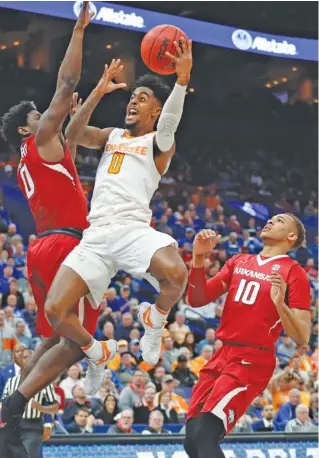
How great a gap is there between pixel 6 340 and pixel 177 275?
6.69 meters

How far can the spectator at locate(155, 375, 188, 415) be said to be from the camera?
40.5 feet

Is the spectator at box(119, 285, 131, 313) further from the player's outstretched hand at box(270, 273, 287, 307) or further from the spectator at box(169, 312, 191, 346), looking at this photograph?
the player's outstretched hand at box(270, 273, 287, 307)

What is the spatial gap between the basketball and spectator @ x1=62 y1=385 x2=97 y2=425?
18.3 ft

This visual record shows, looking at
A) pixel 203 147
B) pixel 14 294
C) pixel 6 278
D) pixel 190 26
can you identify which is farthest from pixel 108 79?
pixel 203 147

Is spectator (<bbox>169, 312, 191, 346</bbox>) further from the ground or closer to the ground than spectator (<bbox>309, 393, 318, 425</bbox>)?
further from the ground

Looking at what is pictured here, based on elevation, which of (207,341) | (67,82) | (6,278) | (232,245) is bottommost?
(207,341)

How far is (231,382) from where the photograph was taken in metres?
6.51

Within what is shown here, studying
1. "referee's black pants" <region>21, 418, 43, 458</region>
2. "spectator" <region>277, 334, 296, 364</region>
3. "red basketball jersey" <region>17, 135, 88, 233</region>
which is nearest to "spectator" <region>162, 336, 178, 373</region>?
"spectator" <region>277, 334, 296, 364</region>

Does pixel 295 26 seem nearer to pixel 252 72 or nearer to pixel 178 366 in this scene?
pixel 252 72

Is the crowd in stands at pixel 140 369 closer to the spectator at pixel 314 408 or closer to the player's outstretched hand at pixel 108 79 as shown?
the spectator at pixel 314 408

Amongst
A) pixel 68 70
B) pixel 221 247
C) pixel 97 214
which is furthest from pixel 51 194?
pixel 221 247

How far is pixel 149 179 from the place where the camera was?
6727 mm

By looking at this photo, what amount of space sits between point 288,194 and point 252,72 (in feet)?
12.9

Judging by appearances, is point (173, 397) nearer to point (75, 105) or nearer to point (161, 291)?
point (75, 105)
